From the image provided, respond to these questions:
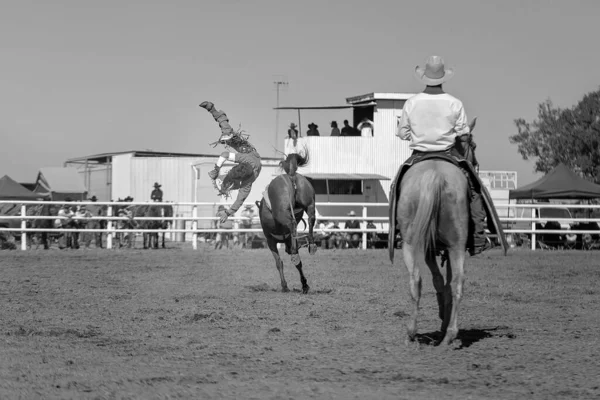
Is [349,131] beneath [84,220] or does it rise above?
above

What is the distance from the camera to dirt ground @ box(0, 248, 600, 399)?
557cm

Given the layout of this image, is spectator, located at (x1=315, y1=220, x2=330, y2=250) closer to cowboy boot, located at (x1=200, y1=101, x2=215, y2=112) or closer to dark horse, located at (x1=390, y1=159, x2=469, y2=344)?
cowboy boot, located at (x1=200, y1=101, x2=215, y2=112)

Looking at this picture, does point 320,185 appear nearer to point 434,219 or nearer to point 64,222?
point 64,222

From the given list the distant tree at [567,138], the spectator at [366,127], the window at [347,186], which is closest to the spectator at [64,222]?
the window at [347,186]

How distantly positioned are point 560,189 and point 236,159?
61.9 feet

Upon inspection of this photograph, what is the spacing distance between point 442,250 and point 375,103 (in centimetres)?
3052

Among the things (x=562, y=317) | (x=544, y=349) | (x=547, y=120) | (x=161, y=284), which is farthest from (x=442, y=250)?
(x=547, y=120)

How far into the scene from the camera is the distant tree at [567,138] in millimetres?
63938

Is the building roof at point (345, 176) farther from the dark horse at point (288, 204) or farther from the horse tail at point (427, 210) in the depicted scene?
the horse tail at point (427, 210)

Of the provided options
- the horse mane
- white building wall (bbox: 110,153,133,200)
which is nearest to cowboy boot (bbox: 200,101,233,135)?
the horse mane

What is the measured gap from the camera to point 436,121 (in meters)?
7.74

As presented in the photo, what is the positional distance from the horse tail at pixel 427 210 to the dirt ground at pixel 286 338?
83cm

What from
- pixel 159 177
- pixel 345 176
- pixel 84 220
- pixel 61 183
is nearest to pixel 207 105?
pixel 84 220

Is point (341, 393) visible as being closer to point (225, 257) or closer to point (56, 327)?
point (56, 327)
